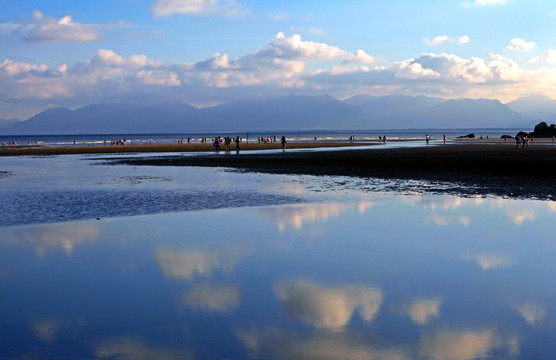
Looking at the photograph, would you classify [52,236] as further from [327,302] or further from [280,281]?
[327,302]

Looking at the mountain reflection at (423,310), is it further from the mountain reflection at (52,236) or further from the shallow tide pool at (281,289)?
the mountain reflection at (52,236)

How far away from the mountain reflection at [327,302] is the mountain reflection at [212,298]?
0.67 m

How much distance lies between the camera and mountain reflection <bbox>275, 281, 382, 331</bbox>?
722 centimetres

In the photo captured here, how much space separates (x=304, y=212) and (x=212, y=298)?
28.9 ft

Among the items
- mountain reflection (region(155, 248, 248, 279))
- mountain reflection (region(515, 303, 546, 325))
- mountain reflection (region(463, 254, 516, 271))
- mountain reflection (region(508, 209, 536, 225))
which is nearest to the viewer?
mountain reflection (region(515, 303, 546, 325))

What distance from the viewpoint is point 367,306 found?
7.74m

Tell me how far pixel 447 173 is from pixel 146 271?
951 inches

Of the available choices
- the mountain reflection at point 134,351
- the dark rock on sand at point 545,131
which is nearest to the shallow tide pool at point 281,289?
the mountain reflection at point 134,351

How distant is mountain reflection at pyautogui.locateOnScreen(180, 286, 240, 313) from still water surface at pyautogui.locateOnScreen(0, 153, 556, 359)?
0.03m

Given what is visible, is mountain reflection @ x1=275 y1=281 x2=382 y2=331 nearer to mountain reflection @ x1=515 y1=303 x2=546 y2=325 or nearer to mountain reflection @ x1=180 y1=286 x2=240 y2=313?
mountain reflection @ x1=180 y1=286 x2=240 y2=313

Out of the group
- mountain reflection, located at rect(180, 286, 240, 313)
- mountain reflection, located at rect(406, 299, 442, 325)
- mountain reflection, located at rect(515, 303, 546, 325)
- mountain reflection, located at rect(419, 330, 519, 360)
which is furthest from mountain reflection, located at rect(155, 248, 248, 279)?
mountain reflection, located at rect(515, 303, 546, 325)

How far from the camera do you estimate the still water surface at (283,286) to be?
642cm

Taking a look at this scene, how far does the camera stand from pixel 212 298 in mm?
8148

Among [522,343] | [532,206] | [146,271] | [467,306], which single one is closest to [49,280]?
[146,271]
